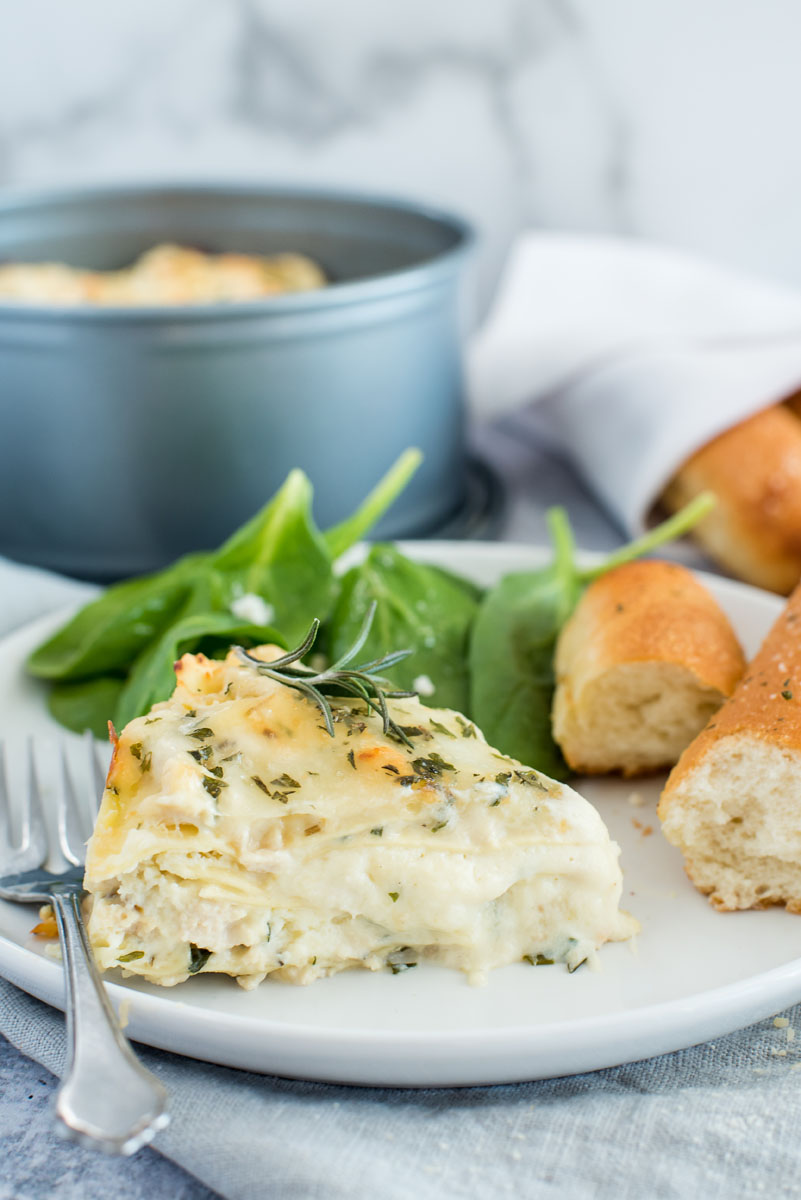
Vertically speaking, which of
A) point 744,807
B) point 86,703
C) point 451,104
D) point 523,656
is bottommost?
point 86,703

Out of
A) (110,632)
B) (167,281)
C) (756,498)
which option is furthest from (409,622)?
(167,281)

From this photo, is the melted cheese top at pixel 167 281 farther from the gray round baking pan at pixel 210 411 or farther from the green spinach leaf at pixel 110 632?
the green spinach leaf at pixel 110 632

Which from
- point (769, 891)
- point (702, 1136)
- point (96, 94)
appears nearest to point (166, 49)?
point (96, 94)

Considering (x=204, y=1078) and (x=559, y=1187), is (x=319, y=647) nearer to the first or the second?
(x=204, y=1078)

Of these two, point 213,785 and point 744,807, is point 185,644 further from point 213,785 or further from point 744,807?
point 744,807

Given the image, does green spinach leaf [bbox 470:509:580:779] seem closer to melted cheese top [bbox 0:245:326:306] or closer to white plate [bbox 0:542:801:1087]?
white plate [bbox 0:542:801:1087]
